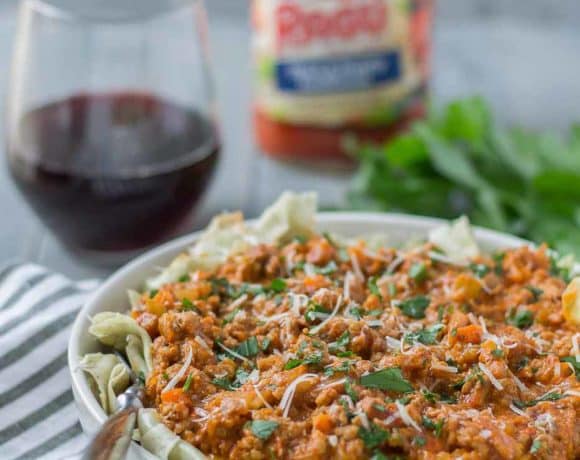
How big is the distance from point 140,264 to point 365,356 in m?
1.03

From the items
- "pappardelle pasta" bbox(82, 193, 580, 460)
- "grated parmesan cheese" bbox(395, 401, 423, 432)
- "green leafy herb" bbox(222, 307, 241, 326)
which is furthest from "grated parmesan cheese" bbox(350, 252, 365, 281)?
"grated parmesan cheese" bbox(395, 401, 423, 432)

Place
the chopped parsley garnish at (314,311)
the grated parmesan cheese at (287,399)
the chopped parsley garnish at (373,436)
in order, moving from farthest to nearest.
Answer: the chopped parsley garnish at (314,311)
the grated parmesan cheese at (287,399)
the chopped parsley garnish at (373,436)

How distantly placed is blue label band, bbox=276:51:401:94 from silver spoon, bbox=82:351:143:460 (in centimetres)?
308

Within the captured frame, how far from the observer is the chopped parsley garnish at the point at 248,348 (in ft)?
9.55

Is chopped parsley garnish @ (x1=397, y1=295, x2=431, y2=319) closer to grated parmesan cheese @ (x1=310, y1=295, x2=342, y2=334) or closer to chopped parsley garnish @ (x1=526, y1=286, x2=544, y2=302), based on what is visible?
grated parmesan cheese @ (x1=310, y1=295, x2=342, y2=334)

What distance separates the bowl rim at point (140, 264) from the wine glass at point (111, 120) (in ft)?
2.62

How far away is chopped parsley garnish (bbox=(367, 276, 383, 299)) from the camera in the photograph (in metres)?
3.20

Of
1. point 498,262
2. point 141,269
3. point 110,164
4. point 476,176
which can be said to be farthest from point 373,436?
point 476,176

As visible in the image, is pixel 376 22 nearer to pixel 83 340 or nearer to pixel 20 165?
pixel 20 165

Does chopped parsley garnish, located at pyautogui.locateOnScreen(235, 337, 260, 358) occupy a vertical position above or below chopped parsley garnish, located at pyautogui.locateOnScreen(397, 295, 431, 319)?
above

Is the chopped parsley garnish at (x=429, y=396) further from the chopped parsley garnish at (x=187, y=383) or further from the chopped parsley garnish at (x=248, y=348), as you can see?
the chopped parsley garnish at (x=187, y=383)

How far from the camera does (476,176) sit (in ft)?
16.3

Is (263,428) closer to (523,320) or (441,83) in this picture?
(523,320)

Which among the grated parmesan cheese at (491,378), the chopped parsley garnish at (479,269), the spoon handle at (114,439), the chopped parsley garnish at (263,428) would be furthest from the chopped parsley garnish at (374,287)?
the spoon handle at (114,439)
